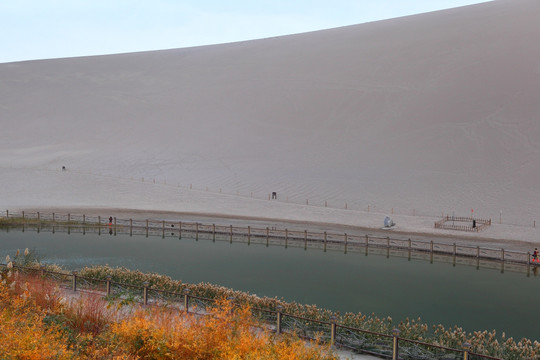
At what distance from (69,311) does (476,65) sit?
148 feet

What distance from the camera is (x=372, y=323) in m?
10.8

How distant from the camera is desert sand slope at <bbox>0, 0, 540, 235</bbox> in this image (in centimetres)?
3278

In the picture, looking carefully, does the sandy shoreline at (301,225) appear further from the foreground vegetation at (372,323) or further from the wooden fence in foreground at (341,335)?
the wooden fence in foreground at (341,335)

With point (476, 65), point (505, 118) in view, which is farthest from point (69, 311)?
point (476, 65)

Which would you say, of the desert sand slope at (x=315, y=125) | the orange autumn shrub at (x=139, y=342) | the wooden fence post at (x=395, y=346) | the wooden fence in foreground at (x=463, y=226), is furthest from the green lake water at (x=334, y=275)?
the desert sand slope at (x=315, y=125)

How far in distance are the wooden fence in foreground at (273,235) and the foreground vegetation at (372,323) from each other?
25.6 ft

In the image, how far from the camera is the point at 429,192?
3155 centimetres

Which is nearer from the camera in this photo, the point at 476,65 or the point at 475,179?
the point at 475,179

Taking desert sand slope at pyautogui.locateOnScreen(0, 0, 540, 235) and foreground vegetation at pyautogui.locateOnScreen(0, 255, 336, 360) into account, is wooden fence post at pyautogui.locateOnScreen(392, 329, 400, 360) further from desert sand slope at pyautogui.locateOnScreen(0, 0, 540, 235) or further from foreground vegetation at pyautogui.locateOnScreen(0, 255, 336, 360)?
desert sand slope at pyautogui.locateOnScreen(0, 0, 540, 235)

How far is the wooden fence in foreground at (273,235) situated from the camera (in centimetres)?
1842

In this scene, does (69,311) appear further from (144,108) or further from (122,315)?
(144,108)

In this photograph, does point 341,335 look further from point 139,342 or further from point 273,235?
point 273,235

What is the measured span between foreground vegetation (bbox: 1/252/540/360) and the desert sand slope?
646 inches

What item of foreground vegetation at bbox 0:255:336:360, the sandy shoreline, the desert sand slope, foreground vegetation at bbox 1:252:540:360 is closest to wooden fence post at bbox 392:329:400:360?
foreground vegetation at bbox 1:252:540:360
